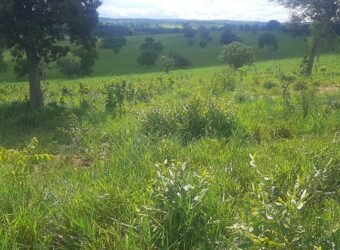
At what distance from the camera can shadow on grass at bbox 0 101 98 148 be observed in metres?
9.40

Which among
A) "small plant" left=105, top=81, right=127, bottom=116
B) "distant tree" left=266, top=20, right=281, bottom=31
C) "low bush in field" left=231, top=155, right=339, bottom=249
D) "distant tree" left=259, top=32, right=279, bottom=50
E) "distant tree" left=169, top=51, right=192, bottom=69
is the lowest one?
"distant tree" left=169, top=51, right=192, bottom=69

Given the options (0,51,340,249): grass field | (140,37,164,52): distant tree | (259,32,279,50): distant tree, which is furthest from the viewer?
(259,32,279,50): distant tree

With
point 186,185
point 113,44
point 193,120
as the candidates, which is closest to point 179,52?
point 113,44

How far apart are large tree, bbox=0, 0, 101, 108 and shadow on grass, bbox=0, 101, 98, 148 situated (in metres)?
0.98

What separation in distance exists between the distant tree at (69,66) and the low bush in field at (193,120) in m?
51.0

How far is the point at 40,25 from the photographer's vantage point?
13.0 metres

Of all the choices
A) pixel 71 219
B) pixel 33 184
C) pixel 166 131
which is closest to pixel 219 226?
pixel 71 219

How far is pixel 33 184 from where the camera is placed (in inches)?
182

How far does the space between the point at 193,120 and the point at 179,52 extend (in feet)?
263

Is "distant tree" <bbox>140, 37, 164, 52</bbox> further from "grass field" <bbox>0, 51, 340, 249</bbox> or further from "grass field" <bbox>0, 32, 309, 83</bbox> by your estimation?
"grass field" <bbox>0, 51, 340, 249</bbox>

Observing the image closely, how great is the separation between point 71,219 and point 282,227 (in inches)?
75.2

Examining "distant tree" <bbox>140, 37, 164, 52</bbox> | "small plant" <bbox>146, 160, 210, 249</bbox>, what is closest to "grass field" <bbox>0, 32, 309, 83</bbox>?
"distant tree" <bbox>140, 37, 164, 52</bbox>

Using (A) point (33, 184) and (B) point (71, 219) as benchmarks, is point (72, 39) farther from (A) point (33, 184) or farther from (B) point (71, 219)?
(B) point (71, 219)

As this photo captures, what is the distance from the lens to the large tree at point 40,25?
1241 centimetres
